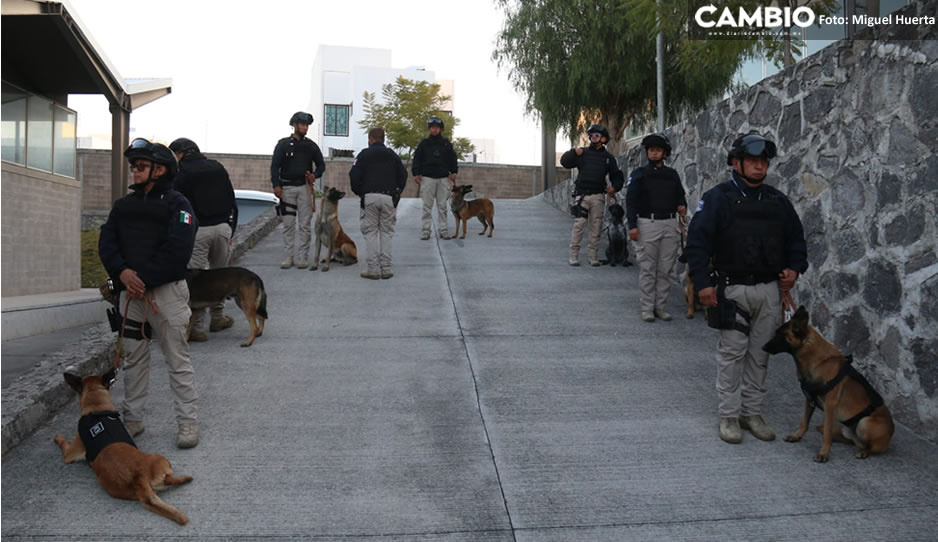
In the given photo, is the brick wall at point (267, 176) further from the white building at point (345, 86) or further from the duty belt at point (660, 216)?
the duty belt at point (660, 216)

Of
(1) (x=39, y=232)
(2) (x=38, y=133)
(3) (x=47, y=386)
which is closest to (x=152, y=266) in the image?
(3) (x=47, y=386)

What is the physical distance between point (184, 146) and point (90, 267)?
1531 cm

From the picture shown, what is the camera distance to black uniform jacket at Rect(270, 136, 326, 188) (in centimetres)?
980

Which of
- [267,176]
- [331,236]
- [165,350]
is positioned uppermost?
[267,176]

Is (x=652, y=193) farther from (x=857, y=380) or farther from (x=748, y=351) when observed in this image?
(x=857, y=380)

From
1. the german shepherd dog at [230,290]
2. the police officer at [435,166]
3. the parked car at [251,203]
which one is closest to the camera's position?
the german shepherd dog at [230,290]

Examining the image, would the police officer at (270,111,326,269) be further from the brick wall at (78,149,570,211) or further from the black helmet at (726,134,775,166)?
the brick wall at (78,149,570,211)

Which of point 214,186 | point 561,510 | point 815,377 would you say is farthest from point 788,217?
point 214,186

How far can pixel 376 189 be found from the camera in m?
9.88

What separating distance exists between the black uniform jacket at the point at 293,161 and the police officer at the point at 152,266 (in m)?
5.00

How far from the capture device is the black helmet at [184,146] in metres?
7.30

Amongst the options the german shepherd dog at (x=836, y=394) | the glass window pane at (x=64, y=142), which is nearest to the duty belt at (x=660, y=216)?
the german shepherd dog at (x=836, y=394)

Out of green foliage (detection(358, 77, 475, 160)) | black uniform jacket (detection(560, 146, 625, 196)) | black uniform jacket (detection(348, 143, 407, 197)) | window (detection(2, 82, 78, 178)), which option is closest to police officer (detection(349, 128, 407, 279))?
black uniform jacket (detection(348, 143, 407, 197))

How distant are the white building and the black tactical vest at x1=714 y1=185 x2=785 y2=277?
4413 centimetres
